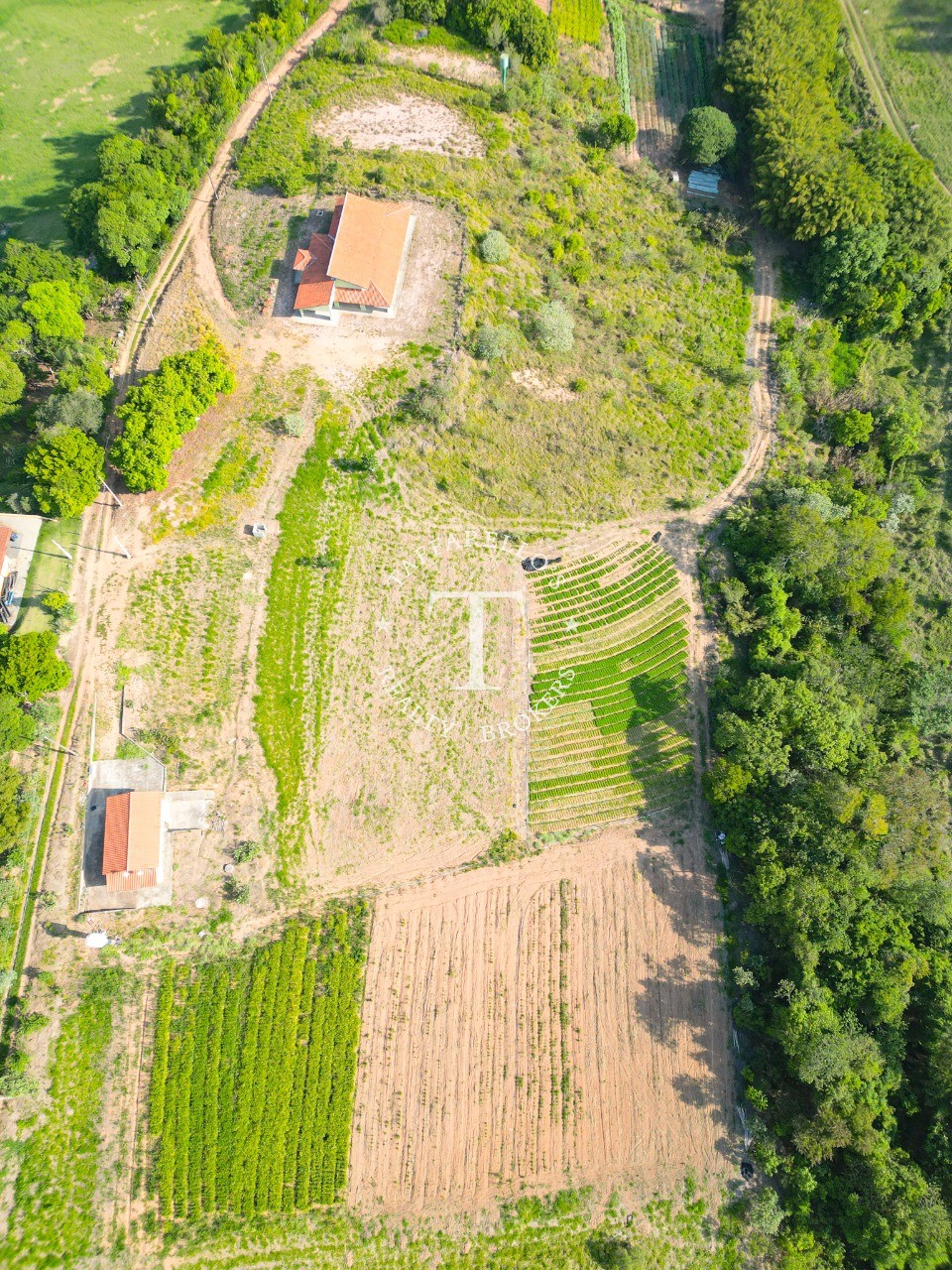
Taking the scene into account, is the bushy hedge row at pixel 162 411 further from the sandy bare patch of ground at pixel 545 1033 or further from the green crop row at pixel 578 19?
the green crop row at pixel 578 19

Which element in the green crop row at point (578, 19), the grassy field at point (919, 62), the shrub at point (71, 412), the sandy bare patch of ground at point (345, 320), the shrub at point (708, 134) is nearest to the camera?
the shrub at point (71, 412)

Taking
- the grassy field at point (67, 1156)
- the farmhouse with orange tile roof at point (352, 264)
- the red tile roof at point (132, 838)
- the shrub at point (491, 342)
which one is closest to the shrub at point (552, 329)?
the shrub at point (491, 342)

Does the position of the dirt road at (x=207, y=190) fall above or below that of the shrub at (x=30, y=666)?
above

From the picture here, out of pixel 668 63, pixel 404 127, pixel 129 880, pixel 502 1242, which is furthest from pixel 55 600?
pixel 668 63

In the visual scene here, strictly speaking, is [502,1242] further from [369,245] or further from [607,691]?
[369,245]

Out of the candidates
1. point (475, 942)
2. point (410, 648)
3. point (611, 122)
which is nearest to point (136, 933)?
point (475, 942)

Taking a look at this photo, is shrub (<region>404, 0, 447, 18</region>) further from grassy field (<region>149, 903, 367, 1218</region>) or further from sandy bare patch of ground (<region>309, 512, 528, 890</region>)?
grassy field (<region>149, 903, 367, 1218</region>)

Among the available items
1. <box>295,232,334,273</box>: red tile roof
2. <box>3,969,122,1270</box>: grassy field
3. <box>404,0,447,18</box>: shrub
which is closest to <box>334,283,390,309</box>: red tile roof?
<box>295,232,334,273</box>: red tile roof
